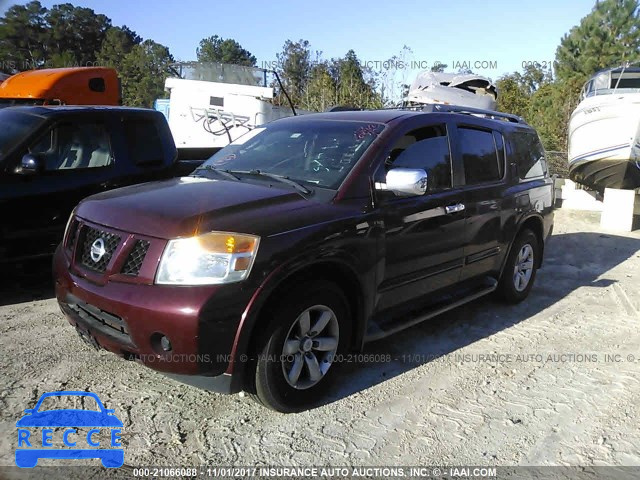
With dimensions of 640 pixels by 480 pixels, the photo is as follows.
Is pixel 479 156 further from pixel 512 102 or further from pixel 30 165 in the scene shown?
pixel 512 102

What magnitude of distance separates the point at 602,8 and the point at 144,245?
31.2 metres

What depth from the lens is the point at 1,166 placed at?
496cm

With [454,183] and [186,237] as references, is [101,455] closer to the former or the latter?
[186,237]

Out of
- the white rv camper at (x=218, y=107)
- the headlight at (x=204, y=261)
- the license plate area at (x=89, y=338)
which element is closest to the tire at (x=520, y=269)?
the headlight at (x=204, y=261)

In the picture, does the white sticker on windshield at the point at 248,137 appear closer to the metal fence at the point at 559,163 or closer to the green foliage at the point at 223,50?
the metal fence at the point at 559,163

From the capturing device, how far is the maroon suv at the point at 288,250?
2.92m

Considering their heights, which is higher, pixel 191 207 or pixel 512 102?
pixel 512 102

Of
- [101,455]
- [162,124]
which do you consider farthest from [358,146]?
[162,124]

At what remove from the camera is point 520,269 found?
5680 millimetres

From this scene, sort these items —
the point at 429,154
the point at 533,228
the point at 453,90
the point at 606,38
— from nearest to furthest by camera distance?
the point at 429,154 → the point at 533,228 → the point at 453,90 → the point at 606,38

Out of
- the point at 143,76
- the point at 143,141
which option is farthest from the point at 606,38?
the point at 143,141

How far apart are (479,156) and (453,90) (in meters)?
8.27

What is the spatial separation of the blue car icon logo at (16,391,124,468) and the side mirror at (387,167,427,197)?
2.23m

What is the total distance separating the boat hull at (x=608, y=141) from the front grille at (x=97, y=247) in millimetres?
11136
